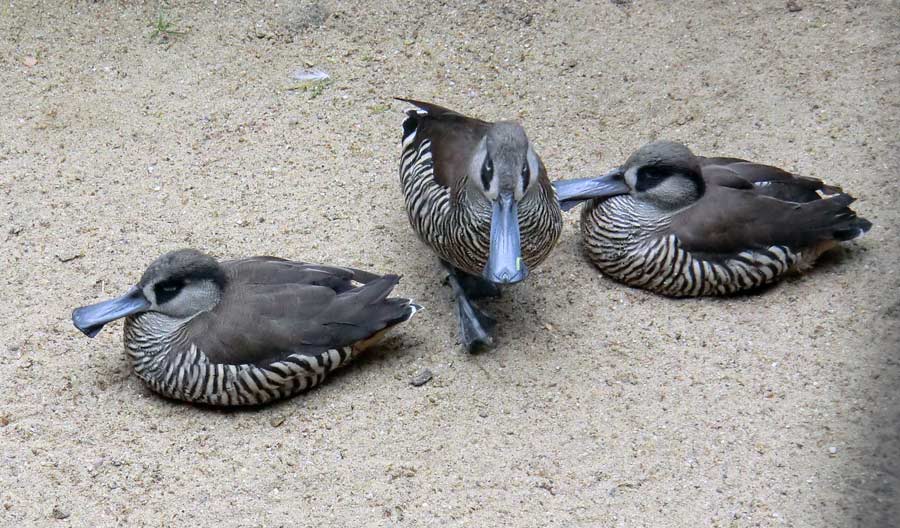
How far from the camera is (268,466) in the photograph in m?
4.21

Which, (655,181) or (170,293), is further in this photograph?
(655,181)

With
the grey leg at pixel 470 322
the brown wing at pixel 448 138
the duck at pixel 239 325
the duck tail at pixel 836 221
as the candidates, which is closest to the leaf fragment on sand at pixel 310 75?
the brown wing at pixel 448 138

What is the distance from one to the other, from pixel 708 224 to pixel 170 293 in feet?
8.86

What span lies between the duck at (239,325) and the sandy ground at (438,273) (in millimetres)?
177

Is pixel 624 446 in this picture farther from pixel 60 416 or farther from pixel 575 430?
pixel 60 416

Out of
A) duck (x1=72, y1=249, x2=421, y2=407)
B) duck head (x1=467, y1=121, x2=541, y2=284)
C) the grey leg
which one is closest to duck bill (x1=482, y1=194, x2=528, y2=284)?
duck head (x1=467, y1=121, x2=541, y2=284)

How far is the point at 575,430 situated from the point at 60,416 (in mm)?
2281

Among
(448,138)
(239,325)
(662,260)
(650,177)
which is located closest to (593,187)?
(650,177)

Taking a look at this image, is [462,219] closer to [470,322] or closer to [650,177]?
[470,322]

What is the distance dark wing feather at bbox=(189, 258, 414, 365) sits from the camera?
4.52 meters

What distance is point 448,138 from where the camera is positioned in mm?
5152

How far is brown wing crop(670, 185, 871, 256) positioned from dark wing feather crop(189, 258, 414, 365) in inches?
62.3

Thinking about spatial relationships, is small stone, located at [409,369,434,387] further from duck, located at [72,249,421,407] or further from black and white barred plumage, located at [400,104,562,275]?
black and white barred plumage, located at [400,104,562,275]

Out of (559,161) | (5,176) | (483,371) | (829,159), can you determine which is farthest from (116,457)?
(829,159)
